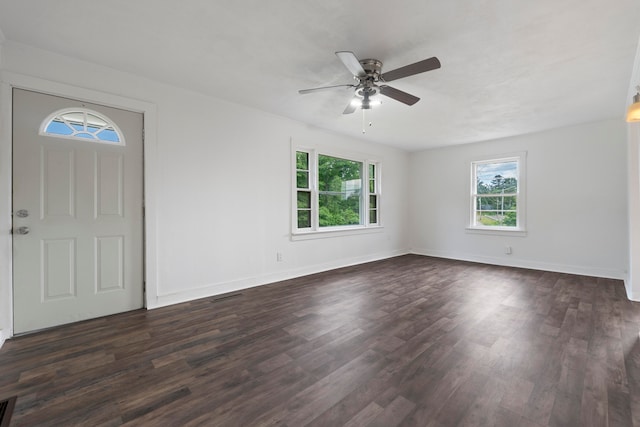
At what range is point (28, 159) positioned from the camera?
8.28 ft

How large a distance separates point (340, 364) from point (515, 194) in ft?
17.5

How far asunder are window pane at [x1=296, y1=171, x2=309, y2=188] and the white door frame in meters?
2.19

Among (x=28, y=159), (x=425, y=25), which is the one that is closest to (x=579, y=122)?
(x=425, y=25)

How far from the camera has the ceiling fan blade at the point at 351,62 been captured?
2160 millimetres

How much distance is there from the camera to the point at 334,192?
17.7 feet

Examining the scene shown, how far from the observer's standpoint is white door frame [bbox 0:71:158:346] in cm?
238

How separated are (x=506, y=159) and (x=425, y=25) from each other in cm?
455

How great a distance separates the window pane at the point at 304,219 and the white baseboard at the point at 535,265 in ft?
11.5

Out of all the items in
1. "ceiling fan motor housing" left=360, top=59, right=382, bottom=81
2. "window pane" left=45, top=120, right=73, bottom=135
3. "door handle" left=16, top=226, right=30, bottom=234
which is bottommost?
"door handle" left=16, top=226, right=30, bottom=234

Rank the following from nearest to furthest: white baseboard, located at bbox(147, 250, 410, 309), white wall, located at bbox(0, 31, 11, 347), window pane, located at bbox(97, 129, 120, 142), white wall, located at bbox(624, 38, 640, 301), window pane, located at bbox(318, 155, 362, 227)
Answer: white wall, located at bbox(0, 31, 11, 347)
window pane, located at bbox(97, 129, 120, 142)
white baseboard, located at bbox(147, 250, 410, 309)
white wall, located at bbox(624, 38, 640, 301)
window pane, located at bbox(318, 155, 362, 227)

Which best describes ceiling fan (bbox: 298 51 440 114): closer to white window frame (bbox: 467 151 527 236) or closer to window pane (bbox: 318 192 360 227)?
window pane (bbox: 318 192 360 227)

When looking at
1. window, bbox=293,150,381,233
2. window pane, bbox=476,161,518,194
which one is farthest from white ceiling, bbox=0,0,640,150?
window pane, bbox=476,161,518,194

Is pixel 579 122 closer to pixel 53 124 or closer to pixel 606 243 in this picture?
pixel 606 243

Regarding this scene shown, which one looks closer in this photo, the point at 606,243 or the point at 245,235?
the point at 245,235
